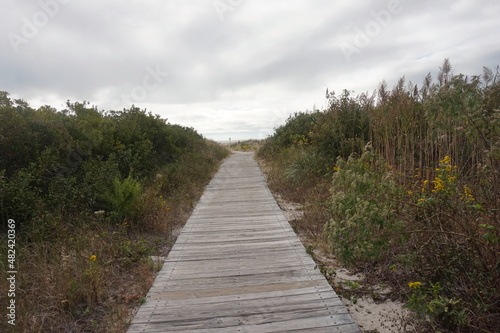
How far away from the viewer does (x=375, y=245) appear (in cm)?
256

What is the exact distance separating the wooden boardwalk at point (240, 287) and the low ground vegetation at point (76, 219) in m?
0.27

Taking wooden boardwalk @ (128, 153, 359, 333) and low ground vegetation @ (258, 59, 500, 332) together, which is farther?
wooden boardwalk @ (128, 153, 359, 333)

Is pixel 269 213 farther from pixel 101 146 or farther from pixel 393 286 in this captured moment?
pixel 101 146

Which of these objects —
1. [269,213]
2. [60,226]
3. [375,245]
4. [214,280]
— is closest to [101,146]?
[60,226]

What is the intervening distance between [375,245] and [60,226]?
3.94 m

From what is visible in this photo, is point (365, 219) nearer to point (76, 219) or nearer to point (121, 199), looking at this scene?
point (121, 199)

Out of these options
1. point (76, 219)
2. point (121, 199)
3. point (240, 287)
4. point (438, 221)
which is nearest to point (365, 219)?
point (438, 221)

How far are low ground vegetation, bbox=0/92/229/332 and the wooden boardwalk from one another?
0.27 metres

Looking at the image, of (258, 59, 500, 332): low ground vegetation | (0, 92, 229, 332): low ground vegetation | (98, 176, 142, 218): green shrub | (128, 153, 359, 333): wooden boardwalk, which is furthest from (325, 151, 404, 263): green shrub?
(98, 176, 142, 218): green shrub

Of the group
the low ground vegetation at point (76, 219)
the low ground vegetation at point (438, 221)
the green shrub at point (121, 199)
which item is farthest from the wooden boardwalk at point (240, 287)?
the green shrub at point (121, 199)

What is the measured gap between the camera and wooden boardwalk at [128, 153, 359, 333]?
100 inches

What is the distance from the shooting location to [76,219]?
184 inches

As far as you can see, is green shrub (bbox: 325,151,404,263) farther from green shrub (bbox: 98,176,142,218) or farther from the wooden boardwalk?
green shrub (bbox: 98,176,142,218)

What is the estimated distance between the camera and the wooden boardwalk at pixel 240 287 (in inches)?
100
